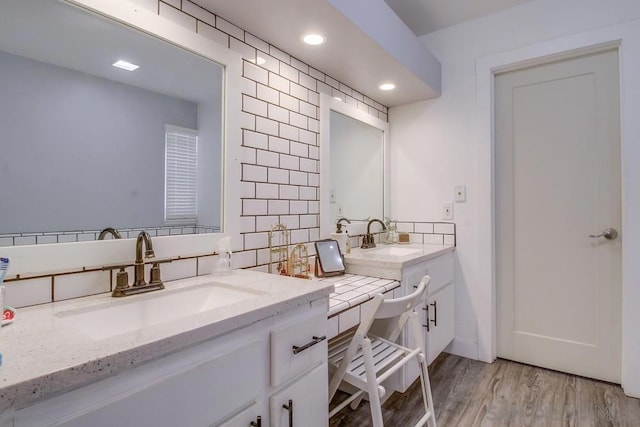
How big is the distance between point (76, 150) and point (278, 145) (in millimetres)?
918

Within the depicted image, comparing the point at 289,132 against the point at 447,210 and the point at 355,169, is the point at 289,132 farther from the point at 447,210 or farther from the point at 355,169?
the point at 447,210

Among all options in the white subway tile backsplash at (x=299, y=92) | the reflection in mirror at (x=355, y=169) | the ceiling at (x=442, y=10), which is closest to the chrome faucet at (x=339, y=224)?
the reflection in mirror at (x=355, y=169)

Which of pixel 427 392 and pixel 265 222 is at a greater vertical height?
pixel 265 222

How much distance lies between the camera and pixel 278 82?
1.81 m

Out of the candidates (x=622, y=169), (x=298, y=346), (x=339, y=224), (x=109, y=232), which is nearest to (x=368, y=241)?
(x=339, y=224)

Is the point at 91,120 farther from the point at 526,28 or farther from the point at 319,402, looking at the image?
the point at 526,28

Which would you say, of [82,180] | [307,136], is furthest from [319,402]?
[307,136]

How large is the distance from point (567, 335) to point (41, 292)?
2835mm

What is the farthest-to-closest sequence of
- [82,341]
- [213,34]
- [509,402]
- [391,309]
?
[509,402]
[213,34]
[391,309]
[82,341]

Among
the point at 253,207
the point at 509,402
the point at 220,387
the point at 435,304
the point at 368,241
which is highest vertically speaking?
the point at 253,207

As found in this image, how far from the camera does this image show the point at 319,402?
117cm

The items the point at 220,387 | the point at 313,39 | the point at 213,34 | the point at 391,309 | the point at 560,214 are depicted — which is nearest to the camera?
the point at 220,387

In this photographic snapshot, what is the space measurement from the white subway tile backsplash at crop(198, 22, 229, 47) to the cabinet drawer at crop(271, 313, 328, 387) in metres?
1.25

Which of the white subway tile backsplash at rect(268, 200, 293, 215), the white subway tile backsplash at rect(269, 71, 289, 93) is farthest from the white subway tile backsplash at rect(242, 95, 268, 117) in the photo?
the white subway tile backsplash at rect(268, 200, 293, 215)
